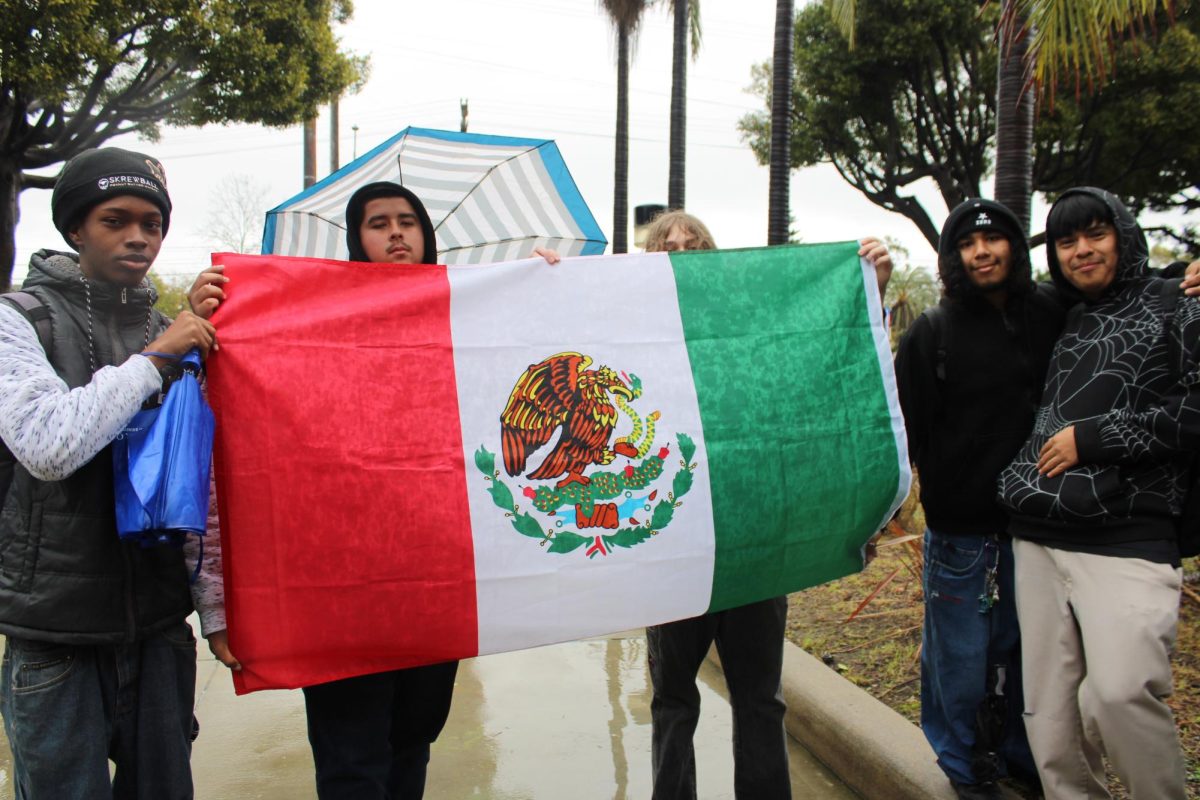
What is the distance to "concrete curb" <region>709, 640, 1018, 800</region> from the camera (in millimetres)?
2863

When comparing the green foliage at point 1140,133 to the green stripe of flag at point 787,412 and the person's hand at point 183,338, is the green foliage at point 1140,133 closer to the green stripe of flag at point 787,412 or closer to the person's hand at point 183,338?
the green stripe of flag at point 787,412

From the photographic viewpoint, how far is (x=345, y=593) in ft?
7.29

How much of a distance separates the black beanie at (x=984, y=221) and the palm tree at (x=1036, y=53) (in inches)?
54.5

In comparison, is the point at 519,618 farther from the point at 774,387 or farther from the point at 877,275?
the point at 877,275

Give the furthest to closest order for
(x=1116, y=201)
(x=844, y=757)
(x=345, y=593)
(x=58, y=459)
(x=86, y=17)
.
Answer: (x=86, y=17) < (x=844, y=757) < (x=1116, y=201) < (x=345, y=593) < (x=58, y=459)

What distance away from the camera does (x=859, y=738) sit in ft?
10.3

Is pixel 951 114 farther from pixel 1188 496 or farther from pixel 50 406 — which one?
pixel 50 406

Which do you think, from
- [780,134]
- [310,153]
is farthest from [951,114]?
[310,153]

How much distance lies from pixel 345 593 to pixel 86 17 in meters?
12.1

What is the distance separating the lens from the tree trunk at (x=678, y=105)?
42.3ft

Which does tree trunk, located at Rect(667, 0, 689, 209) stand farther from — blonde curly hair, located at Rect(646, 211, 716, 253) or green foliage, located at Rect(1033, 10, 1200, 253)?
blonde curly hair, located at Rect(646, 211, 716, 253)

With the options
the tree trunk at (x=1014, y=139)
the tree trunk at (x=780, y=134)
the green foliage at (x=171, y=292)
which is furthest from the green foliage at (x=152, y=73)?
the green foliage at (x=171, y=292)

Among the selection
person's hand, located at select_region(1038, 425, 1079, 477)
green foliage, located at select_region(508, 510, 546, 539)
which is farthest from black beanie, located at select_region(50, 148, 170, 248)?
person's hand, located at select_region(1038, 425, 1079, 477)

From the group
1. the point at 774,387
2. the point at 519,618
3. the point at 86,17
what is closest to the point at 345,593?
the point at 519,618
